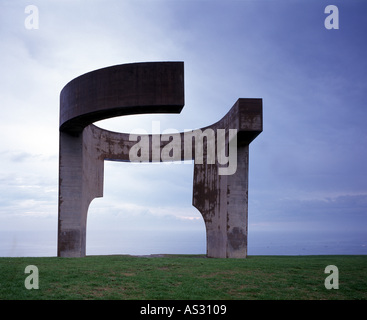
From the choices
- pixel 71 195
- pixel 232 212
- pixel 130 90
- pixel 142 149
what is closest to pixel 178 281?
pixel 130 90

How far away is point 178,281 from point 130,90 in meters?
6.25

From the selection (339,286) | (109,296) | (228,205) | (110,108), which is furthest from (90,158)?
(339,286)

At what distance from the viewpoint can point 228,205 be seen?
14688 millimetres

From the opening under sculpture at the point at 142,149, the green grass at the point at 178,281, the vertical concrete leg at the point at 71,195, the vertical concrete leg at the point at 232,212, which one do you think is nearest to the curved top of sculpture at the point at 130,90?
the opening under sculpture at the point at 142,149

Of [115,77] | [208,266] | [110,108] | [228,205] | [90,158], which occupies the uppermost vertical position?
[115,77]

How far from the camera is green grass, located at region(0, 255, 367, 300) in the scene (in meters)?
6.88

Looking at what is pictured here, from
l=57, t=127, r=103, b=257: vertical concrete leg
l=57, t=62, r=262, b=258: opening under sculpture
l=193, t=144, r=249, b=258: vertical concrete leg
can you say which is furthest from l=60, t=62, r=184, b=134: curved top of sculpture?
l=193, t=144, r=249, b=258: vertical concrete leg

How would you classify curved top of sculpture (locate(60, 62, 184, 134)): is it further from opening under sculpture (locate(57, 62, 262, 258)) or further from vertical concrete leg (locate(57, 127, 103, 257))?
vertical concrete leg (locate(57, 127, 103, 257))

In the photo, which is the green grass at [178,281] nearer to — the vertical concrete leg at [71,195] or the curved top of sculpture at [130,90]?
the vertical concrete leg at [71,195]

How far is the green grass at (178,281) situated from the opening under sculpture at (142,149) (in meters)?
4.33

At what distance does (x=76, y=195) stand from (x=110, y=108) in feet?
17.0

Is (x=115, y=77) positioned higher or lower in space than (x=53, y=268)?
higher
